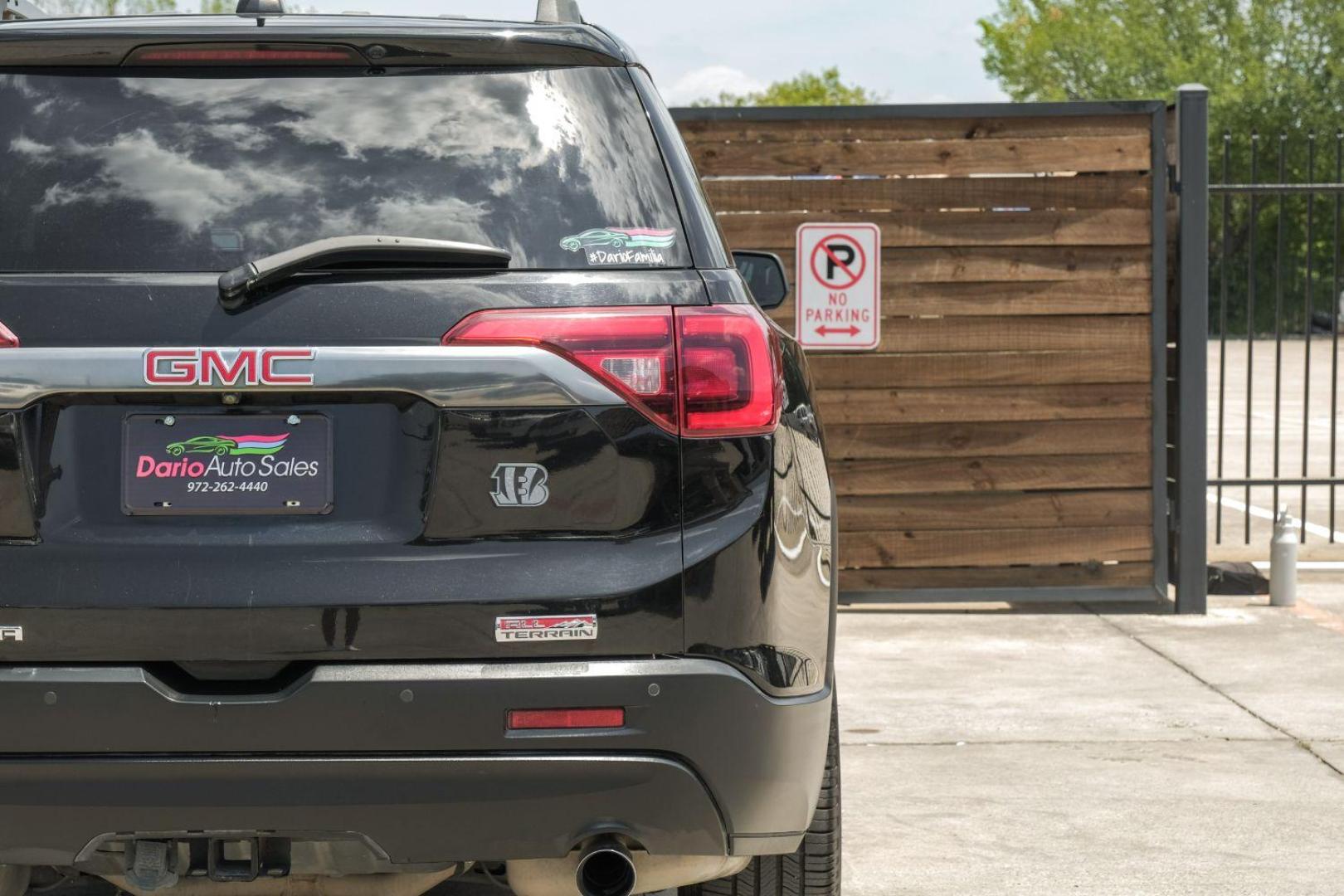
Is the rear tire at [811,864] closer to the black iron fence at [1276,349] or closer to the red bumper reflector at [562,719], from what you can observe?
the red bumper reflector at [562,719]

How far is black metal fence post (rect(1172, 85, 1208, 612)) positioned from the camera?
7949 mm

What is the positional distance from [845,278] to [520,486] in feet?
18.2

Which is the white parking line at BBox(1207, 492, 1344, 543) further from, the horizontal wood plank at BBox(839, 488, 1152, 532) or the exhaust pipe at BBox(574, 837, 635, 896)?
the exhaust pipe at BBox(574, 837, 635, 896)

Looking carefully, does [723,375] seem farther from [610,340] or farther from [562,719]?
[562,719]

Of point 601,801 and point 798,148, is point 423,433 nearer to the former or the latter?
point 601,801

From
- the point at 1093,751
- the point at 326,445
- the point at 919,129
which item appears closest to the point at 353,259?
the point at 326,445

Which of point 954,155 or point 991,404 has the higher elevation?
point 954,155

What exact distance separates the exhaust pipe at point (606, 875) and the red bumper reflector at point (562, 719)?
0.83 ft

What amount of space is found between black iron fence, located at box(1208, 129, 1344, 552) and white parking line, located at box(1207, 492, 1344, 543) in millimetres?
16

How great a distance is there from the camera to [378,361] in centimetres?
271

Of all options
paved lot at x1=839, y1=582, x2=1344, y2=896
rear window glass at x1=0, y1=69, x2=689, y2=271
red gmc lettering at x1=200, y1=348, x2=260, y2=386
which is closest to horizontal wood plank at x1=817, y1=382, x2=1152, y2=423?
paved lot at x1=839, y1=582, x2=1344, y2=896

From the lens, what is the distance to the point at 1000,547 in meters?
8.27

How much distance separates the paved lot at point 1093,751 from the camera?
446cm

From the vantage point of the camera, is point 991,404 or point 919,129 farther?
point 991,404
